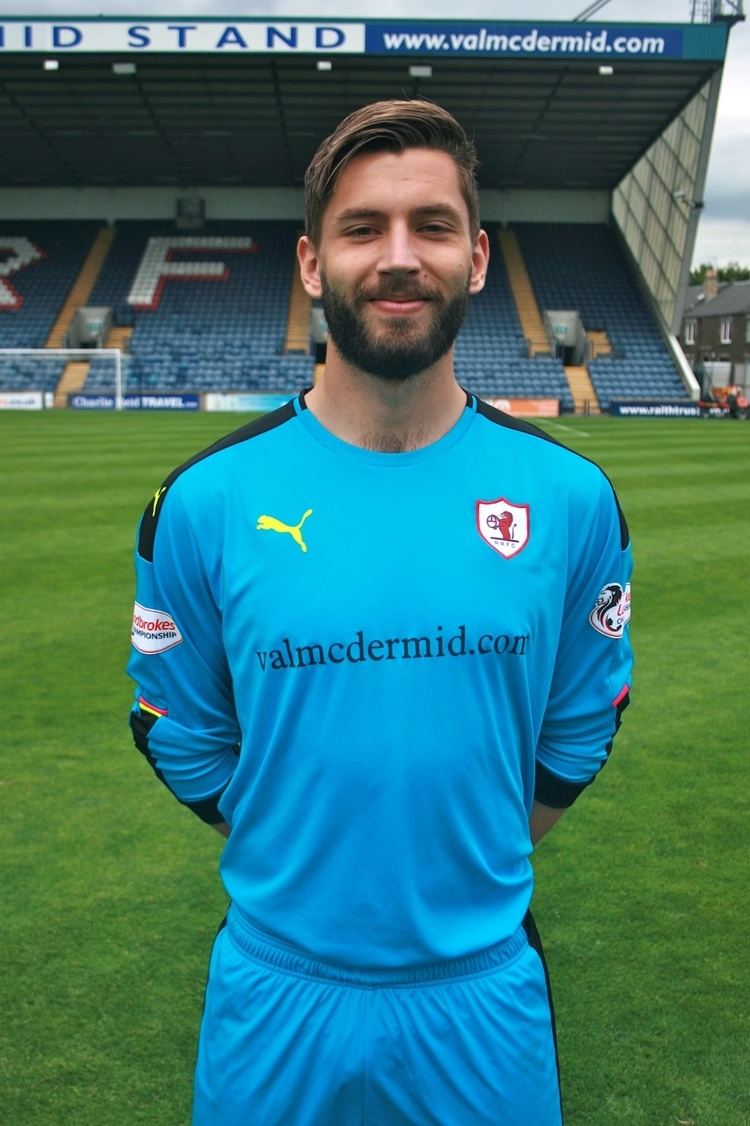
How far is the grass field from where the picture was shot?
3041 mm

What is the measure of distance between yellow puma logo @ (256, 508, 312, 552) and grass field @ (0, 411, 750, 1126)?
1930mm

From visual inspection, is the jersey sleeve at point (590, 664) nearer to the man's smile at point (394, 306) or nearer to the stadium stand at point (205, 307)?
the man's smile at point (394, 306)

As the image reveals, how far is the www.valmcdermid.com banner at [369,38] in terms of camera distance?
3102 centimetres

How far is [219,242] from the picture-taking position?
44.7 meters

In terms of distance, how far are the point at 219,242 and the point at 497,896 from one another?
4562 centimetres

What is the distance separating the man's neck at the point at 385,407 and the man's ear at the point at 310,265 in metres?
0.12

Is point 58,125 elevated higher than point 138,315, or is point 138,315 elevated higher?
point 58,125

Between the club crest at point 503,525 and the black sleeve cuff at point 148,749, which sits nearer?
the club crest at point 503,525

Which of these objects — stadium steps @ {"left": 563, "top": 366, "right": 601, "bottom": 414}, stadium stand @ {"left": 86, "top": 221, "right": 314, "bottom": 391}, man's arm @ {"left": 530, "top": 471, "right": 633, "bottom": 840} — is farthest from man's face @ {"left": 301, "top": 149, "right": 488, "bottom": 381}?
stadium stand @ {"left": 86, "top": 221, "right": 314, "bottom": 391}

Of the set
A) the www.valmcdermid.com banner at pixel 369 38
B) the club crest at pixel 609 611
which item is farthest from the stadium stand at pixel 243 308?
the club crest at pixel 609 611

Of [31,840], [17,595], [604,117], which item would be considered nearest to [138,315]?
[604,117]

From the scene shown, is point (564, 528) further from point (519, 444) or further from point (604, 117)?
point (604, 117)

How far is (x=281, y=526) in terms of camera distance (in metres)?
1.82

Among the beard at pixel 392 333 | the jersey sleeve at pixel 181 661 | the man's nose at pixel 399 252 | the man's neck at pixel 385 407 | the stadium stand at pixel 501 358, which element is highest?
the stadium stand at pixel 501 358
